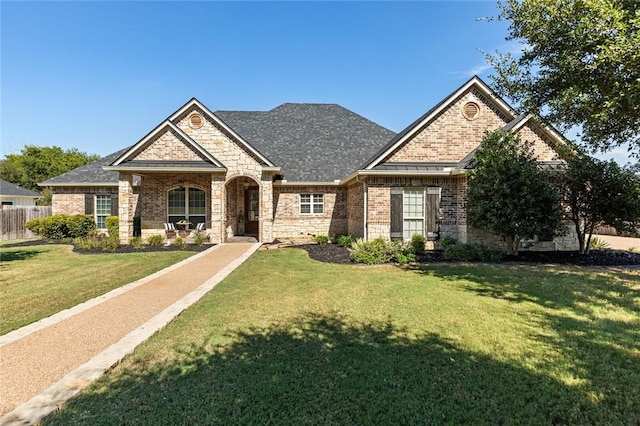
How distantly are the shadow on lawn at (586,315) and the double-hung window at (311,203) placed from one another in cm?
960

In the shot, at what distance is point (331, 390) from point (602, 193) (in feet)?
42.5

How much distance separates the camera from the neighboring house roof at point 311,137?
19391 mm

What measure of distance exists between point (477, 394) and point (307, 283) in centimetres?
522

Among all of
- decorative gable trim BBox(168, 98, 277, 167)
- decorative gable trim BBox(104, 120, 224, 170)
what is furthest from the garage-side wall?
decorative gable trim BBox(104, 120, 224, 170)

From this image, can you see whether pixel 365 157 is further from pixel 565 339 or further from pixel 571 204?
pixel 565 339

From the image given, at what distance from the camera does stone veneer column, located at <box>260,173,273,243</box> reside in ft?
52.2

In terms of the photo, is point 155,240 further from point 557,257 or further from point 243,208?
point 557,257

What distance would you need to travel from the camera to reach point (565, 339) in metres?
4.69

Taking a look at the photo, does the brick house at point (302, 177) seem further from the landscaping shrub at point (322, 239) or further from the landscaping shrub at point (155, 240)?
the landscaping shrub at point (322, 239)

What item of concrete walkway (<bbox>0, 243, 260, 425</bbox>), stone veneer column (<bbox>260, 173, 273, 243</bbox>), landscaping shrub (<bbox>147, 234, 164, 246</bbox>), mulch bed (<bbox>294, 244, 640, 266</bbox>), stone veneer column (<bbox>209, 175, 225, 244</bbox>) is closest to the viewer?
concrete walkway (<bbox>0, 243, 260, 425</bbox>)

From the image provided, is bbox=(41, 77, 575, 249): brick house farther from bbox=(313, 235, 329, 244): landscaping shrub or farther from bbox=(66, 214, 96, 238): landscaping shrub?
bbox=(313, 235, 329, 244): landscaping shrub

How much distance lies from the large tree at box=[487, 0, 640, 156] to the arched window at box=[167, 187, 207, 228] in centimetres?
1372

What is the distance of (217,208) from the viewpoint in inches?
614

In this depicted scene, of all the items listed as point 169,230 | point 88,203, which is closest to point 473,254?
point 169,230
